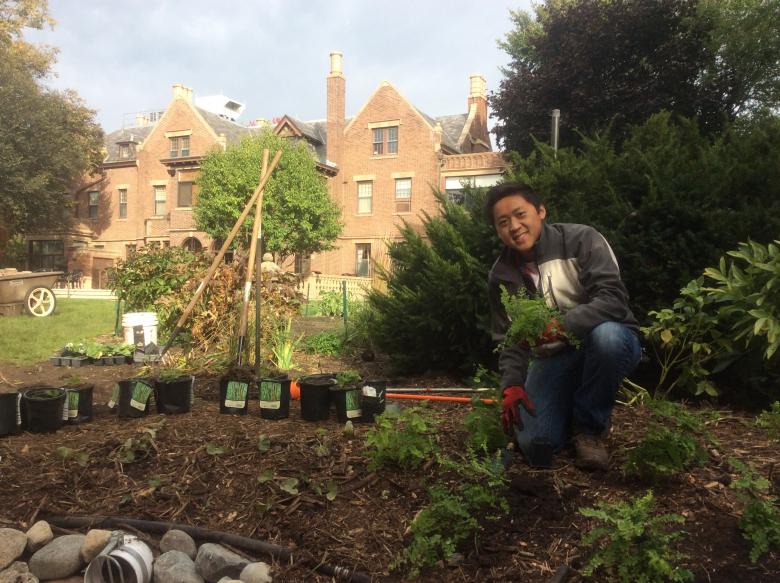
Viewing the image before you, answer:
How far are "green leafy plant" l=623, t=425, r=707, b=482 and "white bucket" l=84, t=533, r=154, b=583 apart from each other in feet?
5.99

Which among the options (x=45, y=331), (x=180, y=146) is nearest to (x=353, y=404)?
(x=45, y=331)

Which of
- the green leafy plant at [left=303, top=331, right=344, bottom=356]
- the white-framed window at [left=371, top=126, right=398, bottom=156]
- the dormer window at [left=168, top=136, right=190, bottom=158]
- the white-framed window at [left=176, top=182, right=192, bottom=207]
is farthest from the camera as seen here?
the dormer window at [left=168, top=136, right=190, bottom=158]

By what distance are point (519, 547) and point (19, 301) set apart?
1230 cm

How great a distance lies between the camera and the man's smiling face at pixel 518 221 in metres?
2.65

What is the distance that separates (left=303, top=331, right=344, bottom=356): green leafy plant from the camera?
6.96m

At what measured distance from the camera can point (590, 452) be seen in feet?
8.02

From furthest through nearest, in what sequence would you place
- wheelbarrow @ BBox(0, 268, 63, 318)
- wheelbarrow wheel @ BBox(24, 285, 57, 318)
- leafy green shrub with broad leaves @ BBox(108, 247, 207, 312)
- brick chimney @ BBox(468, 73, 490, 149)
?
brick chimney @ BBox(468, 73, 490, 149), wheelbarrow wheel @ BBox(24, 285, 57, 318), wheelbarrow @ BBox(0, 268, 63, 318), leafy green shrub with broad leaves @ BBox(108, 247, 207, 312)

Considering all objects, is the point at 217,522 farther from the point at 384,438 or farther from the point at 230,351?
the point at 230,351

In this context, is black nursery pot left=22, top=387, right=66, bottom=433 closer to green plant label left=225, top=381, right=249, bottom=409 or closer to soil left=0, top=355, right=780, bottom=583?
soil left=0, top=355, right=780, bottom=583

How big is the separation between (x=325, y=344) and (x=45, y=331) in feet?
17.3

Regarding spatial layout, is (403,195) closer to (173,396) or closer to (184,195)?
(184,195)

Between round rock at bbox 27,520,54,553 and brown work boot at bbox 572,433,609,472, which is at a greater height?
brown work boot at bbox 572,433,609,472

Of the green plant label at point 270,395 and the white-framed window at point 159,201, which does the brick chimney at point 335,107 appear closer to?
the white-framed window at point 159,201

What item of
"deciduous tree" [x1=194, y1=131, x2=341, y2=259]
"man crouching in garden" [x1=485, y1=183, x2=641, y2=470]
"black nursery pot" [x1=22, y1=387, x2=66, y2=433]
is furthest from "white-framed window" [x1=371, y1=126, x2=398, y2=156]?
"man crouching in garden" [x1=485, y1=183, x2=641, y2=470]
